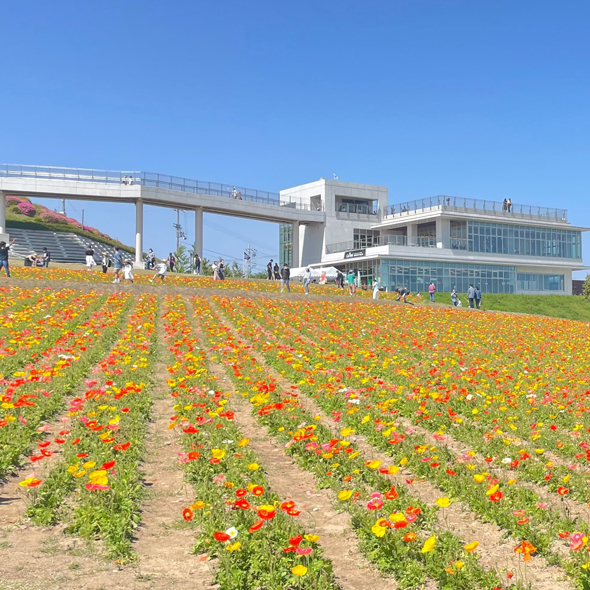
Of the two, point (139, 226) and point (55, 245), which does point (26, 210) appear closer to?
point (55, 245)

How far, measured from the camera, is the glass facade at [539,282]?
77688 mm

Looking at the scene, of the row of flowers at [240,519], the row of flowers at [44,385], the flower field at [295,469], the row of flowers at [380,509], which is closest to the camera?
the row of flowers at [240,519]

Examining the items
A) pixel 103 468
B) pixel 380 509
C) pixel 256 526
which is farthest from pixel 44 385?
pixel 256 526

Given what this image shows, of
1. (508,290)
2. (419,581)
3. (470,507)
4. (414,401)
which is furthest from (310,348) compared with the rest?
(508,290)

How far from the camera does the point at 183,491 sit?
21.8 ft

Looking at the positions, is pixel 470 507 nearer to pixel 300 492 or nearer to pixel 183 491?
pixel 300 492

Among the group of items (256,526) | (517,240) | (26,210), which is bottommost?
(256,526)

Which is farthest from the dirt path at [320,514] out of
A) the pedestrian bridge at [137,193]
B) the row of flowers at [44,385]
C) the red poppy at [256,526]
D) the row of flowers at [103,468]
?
the pedestrian bridge at [137,193]

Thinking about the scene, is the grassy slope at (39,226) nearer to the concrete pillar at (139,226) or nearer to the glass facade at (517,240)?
the concrete pillar at (139,226)

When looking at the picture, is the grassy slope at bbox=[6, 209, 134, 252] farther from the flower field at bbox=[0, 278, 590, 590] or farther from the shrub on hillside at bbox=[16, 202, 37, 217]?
the flower field at bbox=[0, 278, 590, 590]

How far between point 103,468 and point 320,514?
2.07 meters

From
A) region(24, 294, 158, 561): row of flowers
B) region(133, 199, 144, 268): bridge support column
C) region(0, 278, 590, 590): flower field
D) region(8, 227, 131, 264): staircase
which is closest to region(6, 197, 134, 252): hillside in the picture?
region(8, 227, 131, 264): staircase

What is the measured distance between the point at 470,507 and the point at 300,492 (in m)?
1.70

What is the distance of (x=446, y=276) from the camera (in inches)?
2847
